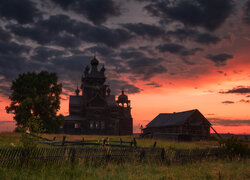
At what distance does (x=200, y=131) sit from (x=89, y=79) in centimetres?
3337

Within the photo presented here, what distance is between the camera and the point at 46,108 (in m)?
42.4

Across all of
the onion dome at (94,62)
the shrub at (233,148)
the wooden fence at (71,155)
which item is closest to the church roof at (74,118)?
the onion dome at (94,62)

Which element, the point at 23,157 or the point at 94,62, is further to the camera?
the point at 94,62

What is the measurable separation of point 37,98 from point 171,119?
26555 millimetres

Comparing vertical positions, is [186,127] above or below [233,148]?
above

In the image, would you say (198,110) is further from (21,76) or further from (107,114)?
(21,76)

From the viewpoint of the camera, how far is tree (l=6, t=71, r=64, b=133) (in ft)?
135

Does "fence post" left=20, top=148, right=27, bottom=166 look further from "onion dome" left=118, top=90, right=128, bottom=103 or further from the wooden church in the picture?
"onion dome" left=118, top=90, right=128, bottom=103

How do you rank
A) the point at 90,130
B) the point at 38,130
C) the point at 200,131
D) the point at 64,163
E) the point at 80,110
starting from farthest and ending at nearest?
the point at 80,110
the point at 90,130
the point at 200,131
the point at 64,163
the point at 38,130

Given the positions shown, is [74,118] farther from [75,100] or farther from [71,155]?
[71,155]

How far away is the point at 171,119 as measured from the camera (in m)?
49.4

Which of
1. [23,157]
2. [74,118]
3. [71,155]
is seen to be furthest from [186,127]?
[23,157]

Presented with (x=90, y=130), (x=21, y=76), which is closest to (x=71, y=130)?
(x=90, y=130)

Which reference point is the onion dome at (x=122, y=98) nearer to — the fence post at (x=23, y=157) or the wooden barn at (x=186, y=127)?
the wooden barn at (x=186, y=127)
